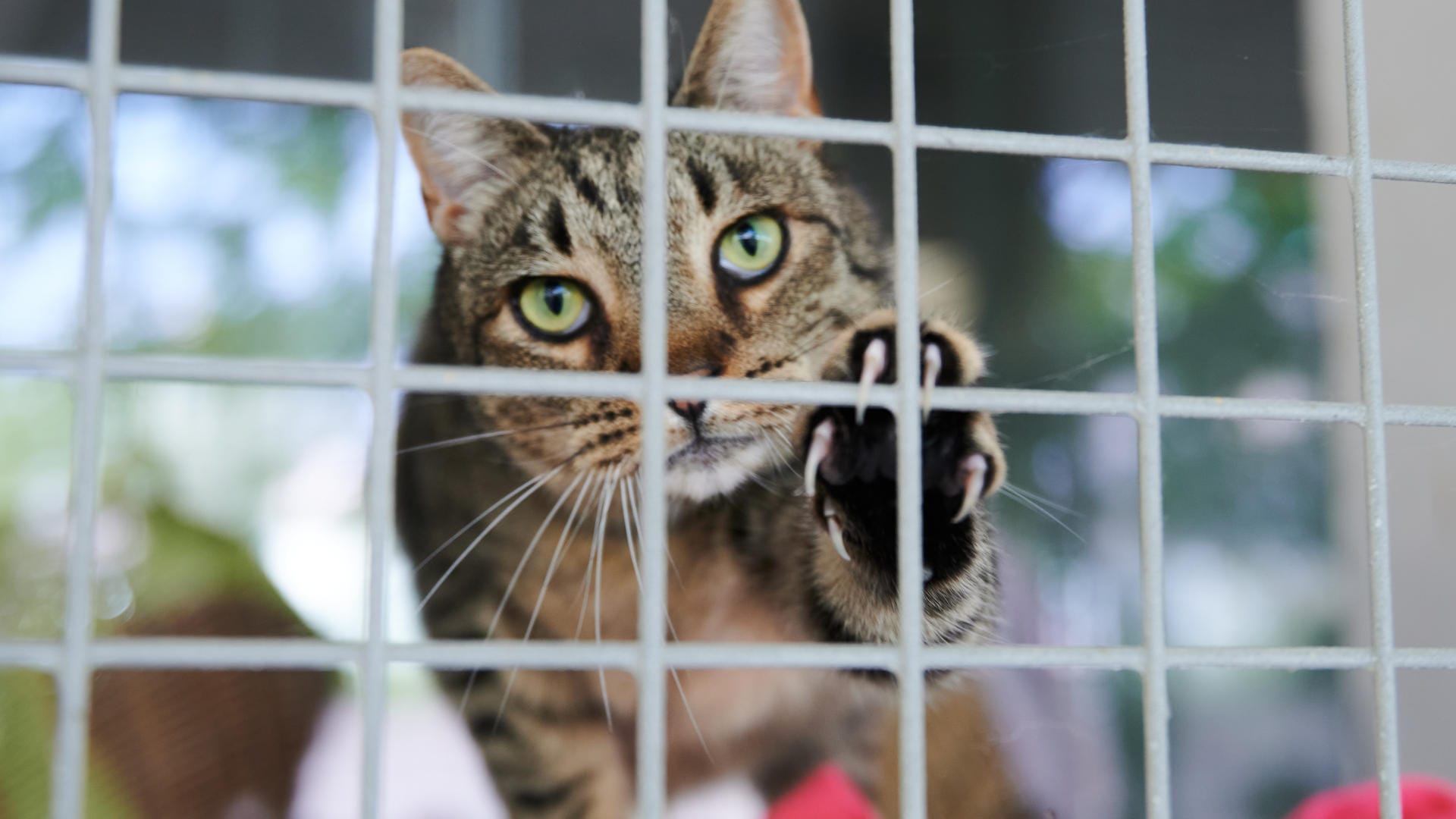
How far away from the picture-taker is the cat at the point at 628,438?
2.96 feet

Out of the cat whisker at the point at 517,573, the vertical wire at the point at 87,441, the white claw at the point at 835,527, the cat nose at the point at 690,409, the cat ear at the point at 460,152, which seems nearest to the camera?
the vertical wire at the point at 87,441

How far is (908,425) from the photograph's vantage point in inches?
20.2

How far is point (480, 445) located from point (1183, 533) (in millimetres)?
733

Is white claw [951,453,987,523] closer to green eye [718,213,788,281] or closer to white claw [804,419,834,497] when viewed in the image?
white claw [804,419,834,497]

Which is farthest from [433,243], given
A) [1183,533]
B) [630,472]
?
[1183,533]

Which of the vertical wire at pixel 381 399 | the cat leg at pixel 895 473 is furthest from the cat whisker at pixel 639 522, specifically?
the vertical wire at pixel 381 399

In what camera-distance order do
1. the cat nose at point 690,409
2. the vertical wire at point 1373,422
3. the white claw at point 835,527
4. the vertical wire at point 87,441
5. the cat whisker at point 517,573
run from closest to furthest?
1. the vertical wire at point 87,441
2. the vertical wire at point 1373,422
3. the white claw at point 835,527
4. the cat nose at point 690,409
5. the cat whisker at point 517,573

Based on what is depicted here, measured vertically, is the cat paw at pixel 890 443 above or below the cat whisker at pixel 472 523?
above

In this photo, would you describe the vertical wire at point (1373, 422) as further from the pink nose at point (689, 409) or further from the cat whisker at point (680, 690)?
the cat whisker at point (680, 690)

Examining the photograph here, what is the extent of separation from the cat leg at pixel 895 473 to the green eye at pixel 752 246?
290 millimetres

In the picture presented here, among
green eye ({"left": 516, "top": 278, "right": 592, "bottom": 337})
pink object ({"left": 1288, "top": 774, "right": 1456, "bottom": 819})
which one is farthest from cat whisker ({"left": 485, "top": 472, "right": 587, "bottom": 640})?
pink object ({"left": 1288, "top": 774, "right": 1456, "bottom": 819})

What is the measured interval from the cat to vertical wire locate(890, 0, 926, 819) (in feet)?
0.96

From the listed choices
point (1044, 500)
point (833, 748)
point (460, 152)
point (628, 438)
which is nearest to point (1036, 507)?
point (1044, 500)

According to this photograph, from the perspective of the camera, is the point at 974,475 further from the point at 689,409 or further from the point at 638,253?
the point at 638,253
